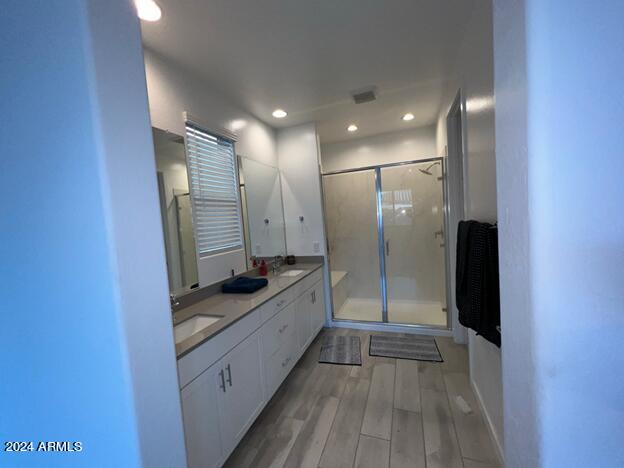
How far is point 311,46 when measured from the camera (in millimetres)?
1690

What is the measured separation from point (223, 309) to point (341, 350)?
1527 mm

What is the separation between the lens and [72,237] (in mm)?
609

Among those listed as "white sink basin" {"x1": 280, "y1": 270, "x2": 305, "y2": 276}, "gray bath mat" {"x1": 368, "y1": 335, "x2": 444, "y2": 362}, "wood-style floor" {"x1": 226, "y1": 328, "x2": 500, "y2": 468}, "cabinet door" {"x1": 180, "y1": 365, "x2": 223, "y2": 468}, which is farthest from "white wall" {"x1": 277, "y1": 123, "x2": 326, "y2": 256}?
"cabinet door" {"x1": 180, "y1": 365, "x2": 223, "y2": 468}

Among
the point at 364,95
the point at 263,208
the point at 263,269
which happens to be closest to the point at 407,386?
the point at 263,269

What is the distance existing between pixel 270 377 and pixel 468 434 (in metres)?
1.33

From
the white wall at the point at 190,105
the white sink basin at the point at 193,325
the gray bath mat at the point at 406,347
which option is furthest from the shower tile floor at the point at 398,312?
the white wall at the point at 190,105

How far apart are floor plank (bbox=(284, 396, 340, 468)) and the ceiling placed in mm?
2566

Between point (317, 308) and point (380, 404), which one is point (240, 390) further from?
point (317, 308)

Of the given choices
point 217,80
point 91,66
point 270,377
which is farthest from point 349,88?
→ point 270,377

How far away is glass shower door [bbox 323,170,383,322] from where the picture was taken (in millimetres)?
3506

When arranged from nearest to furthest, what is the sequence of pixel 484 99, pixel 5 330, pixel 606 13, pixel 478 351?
pixel 606 13, pixel 5 330, pixel 484 99, pixel 478 351

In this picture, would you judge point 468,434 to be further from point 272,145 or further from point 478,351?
point 272,145

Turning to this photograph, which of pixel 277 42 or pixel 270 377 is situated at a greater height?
pixel 277 42

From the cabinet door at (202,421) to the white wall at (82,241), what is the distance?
51 cm
